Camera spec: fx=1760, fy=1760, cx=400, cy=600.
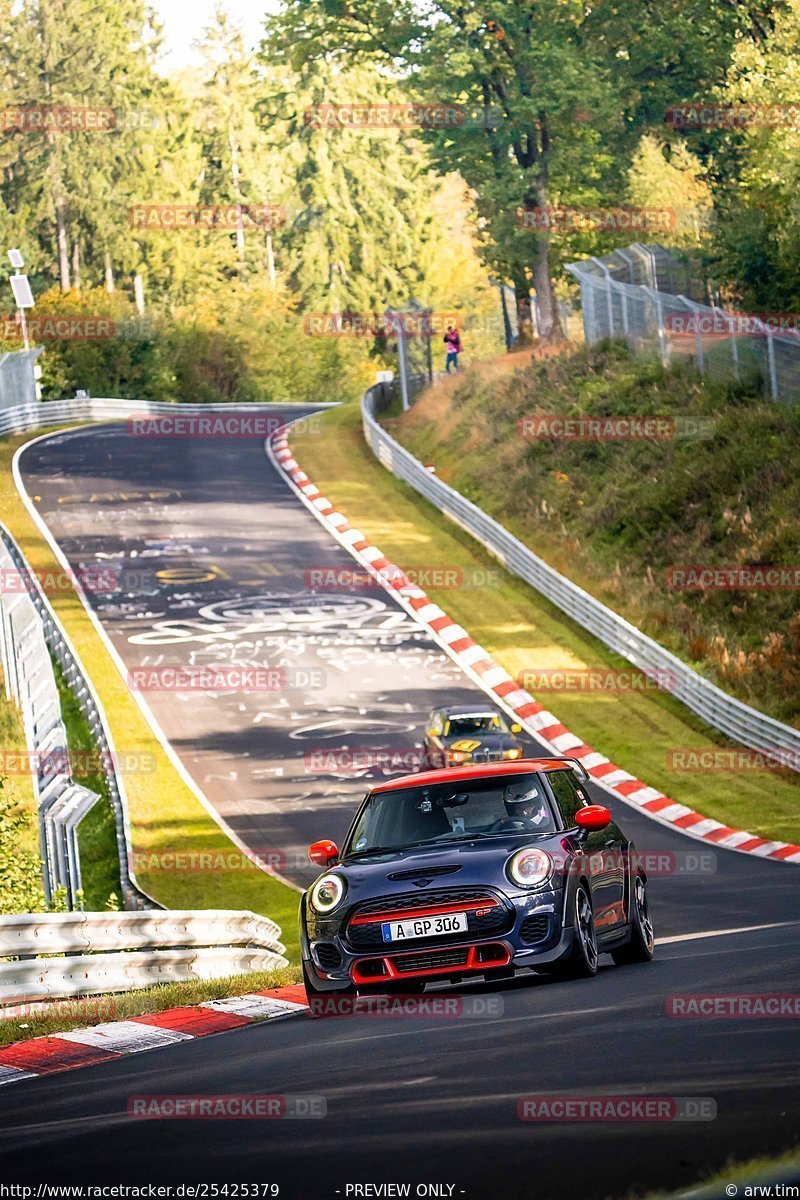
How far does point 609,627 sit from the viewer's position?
34.1 metres

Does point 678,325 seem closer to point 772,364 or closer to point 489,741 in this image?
point 772,364

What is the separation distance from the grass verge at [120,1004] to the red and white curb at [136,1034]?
4.6 inches

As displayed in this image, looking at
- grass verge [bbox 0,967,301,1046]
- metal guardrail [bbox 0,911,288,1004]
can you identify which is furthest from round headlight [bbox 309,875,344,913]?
metal guardrail [bbox 0,911,288,1004]

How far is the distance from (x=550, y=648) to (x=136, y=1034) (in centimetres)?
2447

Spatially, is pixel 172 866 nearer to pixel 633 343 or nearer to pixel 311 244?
pixel 633 343

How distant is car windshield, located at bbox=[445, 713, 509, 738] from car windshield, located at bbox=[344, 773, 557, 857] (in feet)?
44.7

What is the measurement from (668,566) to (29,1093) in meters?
29.6

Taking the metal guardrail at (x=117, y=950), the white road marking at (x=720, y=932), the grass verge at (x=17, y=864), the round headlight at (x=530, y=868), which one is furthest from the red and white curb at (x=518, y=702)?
the round headlight at (x=530, y=868)

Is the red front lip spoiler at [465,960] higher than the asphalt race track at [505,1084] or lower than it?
lower

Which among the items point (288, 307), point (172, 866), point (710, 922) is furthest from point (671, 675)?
point (288, 307)

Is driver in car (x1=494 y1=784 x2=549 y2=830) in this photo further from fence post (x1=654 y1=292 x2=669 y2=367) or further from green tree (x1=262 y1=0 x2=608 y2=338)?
green tree (x1=262 y1=0 x2=608 y2=338)

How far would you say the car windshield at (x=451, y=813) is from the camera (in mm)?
11375

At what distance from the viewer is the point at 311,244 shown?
119 m

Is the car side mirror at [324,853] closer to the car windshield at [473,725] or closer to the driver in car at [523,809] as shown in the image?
the driver in car at [523,809]
